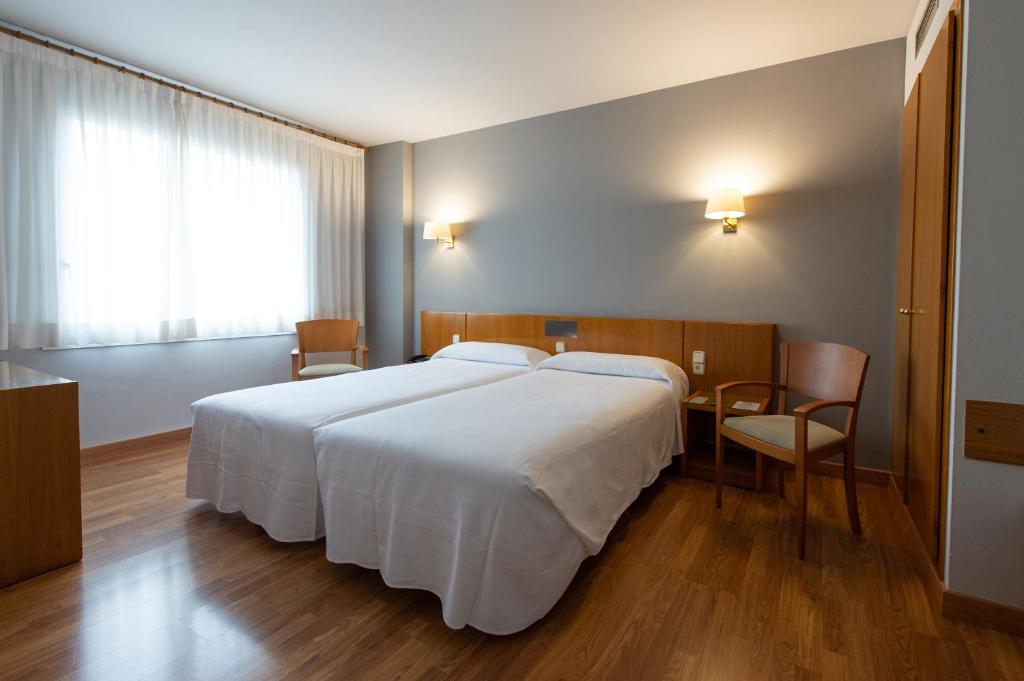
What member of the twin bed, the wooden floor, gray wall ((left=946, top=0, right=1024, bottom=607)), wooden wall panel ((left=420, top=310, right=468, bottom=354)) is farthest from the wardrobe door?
wooden wall panel ((left=420, top=310, right=468, bottom=354))

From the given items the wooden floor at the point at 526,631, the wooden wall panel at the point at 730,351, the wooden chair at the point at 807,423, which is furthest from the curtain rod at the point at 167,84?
the wooden chair at the point at 807,423

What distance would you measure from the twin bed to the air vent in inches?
81.5

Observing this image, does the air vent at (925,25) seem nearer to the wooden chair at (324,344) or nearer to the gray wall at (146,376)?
the wooden chair at (324,344)

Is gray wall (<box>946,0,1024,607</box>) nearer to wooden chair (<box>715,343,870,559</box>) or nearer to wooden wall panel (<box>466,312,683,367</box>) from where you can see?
wooden chair (<box>715,343,870,559</box>)

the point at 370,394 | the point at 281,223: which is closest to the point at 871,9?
the point at 370,394

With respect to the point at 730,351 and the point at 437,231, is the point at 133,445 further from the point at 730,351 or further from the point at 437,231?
the point at 730,351

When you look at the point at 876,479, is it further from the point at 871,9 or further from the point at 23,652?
the point at 23,652

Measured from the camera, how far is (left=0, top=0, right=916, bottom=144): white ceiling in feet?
8.54

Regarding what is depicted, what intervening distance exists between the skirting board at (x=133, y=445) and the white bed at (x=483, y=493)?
2268 mm

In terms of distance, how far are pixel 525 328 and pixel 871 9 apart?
2797 millimetres

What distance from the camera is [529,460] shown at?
167 cm

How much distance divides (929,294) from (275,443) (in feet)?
9.09

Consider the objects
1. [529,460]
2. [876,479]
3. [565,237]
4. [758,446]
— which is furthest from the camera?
[565,237]

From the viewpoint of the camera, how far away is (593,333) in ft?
12.5
